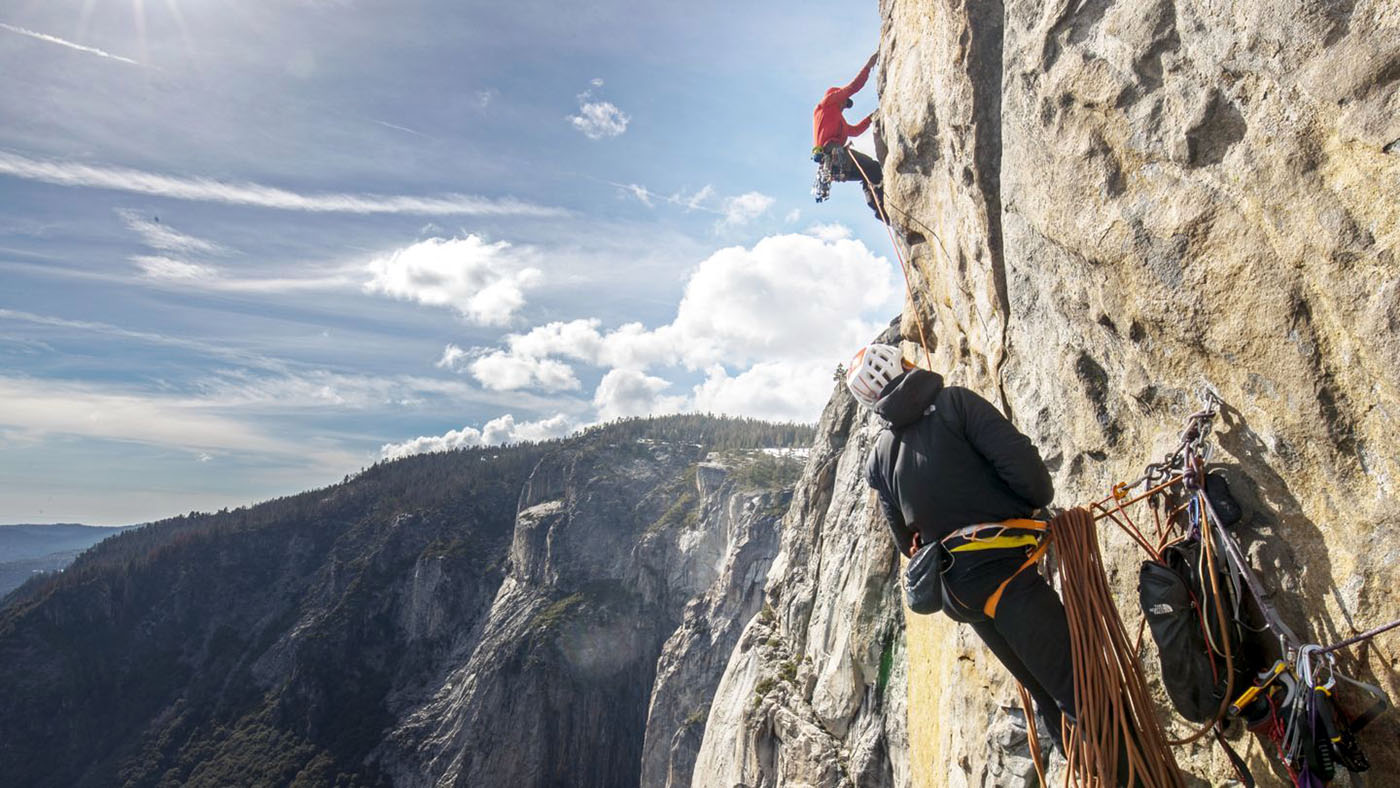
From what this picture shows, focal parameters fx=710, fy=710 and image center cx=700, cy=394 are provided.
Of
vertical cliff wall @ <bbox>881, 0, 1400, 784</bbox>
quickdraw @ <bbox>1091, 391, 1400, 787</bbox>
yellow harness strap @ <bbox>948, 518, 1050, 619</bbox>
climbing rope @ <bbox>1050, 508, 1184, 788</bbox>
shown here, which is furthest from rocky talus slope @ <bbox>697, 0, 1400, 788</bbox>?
yellow harness strap @ <bbox>948, 518, 1050, 619</bbox>

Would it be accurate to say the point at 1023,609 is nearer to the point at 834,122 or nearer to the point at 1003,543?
the point at 1003,543

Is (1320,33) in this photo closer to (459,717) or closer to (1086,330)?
(1086,330)

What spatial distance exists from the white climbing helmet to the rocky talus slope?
4.68ft

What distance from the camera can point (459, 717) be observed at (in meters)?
72.5

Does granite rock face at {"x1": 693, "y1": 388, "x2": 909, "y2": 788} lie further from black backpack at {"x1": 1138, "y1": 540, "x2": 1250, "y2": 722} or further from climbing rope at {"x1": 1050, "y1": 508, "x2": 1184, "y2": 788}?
black backpack at {"x1": 1138, "y1": 540, "x2": 1250, "y2": 722}

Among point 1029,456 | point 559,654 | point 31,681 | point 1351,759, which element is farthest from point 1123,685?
point 31,681

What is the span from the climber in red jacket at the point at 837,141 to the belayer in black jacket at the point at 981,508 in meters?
7.70

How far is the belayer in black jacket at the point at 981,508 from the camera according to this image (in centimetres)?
444

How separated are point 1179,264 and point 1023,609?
7.42 ft

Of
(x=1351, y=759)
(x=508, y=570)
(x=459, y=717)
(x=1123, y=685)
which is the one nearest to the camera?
(x=1351, y=759)

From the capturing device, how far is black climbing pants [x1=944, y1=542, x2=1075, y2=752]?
445 cm

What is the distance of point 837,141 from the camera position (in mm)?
11977

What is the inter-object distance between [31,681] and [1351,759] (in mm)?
132523

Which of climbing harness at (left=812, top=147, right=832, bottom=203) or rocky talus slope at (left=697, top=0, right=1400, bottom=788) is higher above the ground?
climbing harness at (left=812, top=147, right=832, bottom=203)
